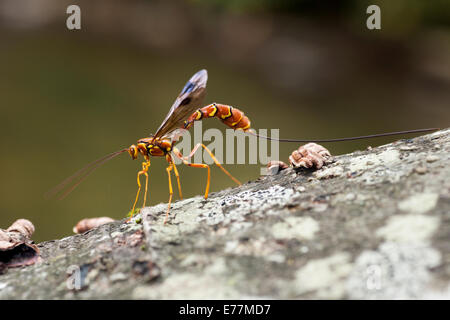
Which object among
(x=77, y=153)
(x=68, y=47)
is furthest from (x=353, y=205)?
(x=68, y=47)

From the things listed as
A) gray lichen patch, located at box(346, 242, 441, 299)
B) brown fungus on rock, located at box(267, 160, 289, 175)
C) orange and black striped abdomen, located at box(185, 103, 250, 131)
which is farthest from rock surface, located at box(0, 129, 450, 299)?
orange and black striped abdomen, located at box(185, 103, 250, 131)

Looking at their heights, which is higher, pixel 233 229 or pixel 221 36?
pixel 221 36

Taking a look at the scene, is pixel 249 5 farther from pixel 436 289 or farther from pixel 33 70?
pixel 436 289

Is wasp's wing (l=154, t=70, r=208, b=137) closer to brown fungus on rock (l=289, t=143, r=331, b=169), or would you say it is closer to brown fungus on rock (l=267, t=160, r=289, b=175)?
brown fungus on rock (l=267, t=160, r=289, b=175)

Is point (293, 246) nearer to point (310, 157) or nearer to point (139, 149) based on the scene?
point (310, 157)

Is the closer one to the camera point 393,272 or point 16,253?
point 393,272

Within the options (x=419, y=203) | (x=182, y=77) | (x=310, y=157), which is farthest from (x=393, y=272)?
(x=182, y=77)

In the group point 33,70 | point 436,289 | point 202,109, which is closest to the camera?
point 436,289
